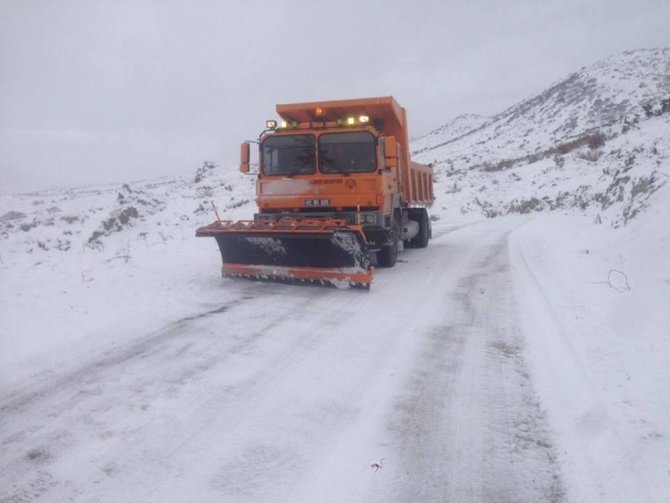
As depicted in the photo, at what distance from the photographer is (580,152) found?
2870cm

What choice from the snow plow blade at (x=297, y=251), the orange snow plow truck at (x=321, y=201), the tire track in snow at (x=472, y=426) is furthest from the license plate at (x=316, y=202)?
the tire track in snow at (x=472, y=426)

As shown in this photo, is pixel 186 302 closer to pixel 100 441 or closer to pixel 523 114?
pixel 100 441

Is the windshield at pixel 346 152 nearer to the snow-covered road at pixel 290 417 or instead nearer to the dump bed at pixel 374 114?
the dump bed at pixel 374 114

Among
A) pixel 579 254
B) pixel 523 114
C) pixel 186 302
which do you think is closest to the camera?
pixel 186 302

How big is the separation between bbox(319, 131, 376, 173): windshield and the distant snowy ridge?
475 centimetres

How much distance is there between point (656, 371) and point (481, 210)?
71.2ft

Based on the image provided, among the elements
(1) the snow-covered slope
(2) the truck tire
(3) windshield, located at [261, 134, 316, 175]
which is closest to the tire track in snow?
(3) windshield, located at [261, 134, 316, 175]

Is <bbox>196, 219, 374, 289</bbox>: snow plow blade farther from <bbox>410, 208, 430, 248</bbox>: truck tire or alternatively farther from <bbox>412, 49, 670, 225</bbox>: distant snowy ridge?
<bbox>410, 208, 430, 248</bbox>: truck tire

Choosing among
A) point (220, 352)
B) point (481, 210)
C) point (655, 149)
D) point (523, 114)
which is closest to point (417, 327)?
point (220, 352)

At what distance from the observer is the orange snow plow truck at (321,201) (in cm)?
781

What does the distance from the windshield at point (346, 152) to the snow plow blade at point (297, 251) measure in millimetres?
1313

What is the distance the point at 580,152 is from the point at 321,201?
82.8 ft

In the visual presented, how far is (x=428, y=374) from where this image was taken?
14.2ft

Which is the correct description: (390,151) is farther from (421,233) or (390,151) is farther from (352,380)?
(352,380)
